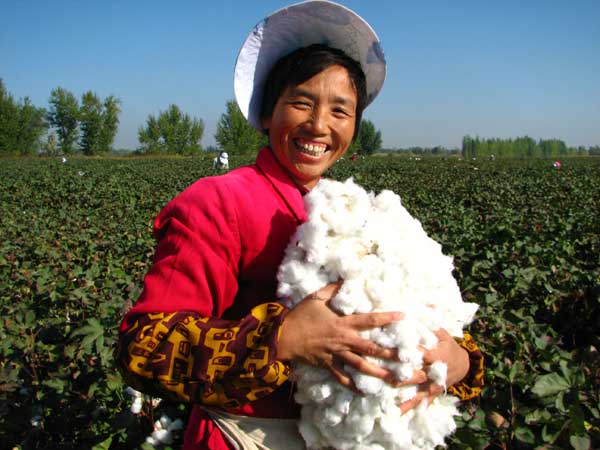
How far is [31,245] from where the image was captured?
5.07 meters

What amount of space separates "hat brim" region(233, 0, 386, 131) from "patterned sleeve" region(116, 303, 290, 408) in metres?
0.63

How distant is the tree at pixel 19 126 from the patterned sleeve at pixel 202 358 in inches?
2421

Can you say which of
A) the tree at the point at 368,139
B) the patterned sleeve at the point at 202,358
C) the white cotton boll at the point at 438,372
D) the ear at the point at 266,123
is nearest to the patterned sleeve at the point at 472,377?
the white cotton boll at the point at 438,372

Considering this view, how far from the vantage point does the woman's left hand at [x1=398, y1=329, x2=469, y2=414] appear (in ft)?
2.94

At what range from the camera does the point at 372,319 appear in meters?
0.85

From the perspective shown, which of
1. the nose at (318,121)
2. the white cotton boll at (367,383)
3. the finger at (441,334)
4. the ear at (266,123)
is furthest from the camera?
the ear at (266,123)

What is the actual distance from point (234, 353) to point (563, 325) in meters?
2.73

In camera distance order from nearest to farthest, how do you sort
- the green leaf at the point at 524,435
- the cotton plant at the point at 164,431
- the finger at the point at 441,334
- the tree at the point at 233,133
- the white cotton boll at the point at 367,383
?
Result: 1. the white cotton boll at the point at 367,383
2. the finger at the point at 441,334
3. the green leaf at the point at 524,435
4. the cotton plant at the point at 164,431
5. the tree at the point at 233,133

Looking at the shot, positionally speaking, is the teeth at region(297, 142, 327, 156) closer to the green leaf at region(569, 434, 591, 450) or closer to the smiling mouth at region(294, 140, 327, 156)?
the smiling mouth at region(294, 140, 327, 156)

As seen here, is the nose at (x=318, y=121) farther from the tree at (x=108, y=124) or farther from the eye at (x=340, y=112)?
the tree at (x=108, y=124)

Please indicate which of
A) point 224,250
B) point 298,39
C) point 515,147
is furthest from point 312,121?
point 515,147

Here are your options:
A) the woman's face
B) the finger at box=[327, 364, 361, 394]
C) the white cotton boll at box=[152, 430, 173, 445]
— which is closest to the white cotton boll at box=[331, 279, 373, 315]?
the finger at box=[327, 364, 361, 394]

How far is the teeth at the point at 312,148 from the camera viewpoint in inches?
44.6

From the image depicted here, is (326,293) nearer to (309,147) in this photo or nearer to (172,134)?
(309,147)
